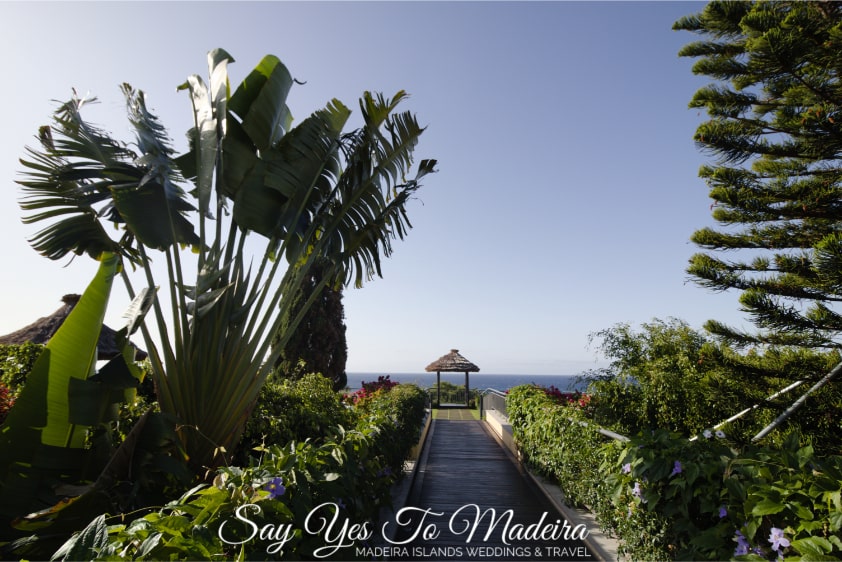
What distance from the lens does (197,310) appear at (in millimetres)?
3846

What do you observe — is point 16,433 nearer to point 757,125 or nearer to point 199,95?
point 199,95

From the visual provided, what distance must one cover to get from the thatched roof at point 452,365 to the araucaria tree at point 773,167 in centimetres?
A: 1752

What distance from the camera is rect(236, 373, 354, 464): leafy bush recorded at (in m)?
4.86

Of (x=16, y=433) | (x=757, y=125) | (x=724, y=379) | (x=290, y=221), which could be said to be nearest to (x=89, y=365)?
(x=16, y=433)

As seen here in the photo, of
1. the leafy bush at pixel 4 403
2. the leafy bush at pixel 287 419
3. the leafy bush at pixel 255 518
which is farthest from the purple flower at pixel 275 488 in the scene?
the leafy bush at pixel 4 403

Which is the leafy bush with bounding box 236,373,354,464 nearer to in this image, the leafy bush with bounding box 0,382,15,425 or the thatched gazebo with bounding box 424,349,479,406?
the leafy bush with bounding box 0,382,15,425

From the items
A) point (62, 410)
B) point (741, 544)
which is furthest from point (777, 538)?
point (62, 410)

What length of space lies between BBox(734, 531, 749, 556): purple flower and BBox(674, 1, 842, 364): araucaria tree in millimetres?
3843

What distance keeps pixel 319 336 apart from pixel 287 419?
42.4 feet

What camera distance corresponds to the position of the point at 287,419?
5074mm

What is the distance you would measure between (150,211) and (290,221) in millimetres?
1352

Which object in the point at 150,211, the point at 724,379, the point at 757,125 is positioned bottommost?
the point at 724,379

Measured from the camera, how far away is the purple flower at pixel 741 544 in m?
2.51
